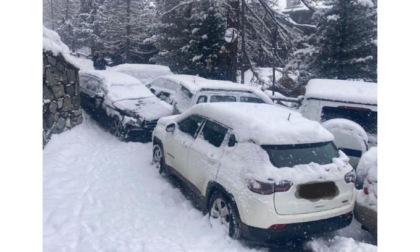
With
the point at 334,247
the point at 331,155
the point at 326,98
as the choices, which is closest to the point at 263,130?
the point at 331,155

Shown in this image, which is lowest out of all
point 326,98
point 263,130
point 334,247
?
point 334,247

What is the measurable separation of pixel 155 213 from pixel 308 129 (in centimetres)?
179

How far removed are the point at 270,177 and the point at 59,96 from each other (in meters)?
3.46

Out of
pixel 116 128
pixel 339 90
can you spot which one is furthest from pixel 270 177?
pixel 116 128

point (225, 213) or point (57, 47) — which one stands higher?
point (57, 47)

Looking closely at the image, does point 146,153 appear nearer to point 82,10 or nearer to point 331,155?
point 82,10

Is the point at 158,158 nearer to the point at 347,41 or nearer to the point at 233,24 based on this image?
the point at 233,24

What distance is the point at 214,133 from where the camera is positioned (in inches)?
141

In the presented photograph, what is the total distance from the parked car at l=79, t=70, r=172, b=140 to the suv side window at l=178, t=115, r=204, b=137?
6.74 feet

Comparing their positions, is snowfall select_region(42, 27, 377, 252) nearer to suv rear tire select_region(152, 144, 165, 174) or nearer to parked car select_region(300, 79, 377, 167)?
suv rear tire select_region(152, 144, 165, 174)

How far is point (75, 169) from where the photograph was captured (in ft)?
13.5

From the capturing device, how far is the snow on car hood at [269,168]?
2820 millimetres

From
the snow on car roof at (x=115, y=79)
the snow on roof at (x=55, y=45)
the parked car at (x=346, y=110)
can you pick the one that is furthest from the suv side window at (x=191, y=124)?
the snow on car roof at (x=115, y=79)

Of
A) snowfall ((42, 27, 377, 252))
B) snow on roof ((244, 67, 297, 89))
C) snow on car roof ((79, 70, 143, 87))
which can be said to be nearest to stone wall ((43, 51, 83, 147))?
snowfall ((42, 27, 377, 252))
